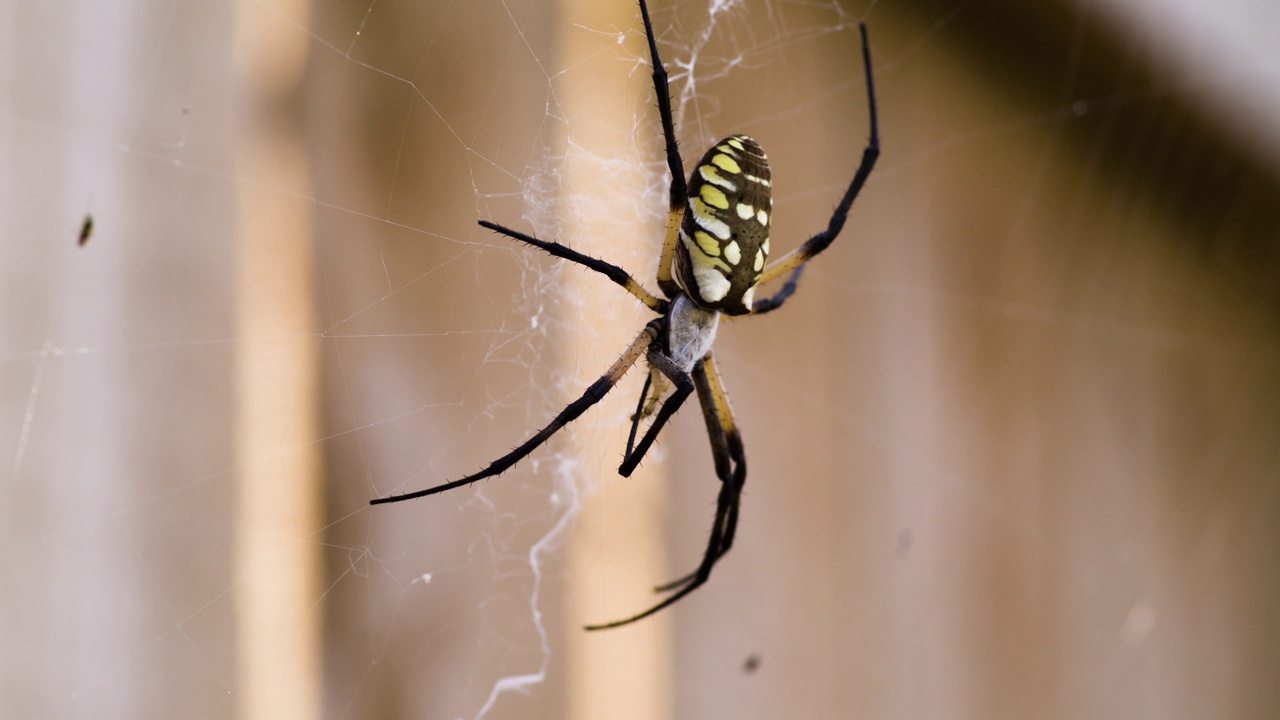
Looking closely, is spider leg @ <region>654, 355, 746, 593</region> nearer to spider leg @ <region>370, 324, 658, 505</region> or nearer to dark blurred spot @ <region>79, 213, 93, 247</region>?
spider leg @ <region>370, 324, 658, 505</region>

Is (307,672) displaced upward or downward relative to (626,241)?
downward

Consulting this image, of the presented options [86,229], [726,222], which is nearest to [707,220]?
[726,222]

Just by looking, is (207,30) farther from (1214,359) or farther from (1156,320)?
(1214,359)

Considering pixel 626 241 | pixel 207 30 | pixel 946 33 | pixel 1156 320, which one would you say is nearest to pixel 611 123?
pixel 626 241

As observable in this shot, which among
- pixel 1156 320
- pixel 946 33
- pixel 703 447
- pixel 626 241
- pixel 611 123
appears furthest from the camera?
pixel 1156 320

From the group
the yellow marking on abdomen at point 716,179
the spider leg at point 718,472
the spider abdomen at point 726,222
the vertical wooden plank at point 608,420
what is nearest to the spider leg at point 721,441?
the spider leg at point 718,472

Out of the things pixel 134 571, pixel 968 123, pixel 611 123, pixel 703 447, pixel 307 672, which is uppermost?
pixel 968 123

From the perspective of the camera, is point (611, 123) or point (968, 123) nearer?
point (611, 123)

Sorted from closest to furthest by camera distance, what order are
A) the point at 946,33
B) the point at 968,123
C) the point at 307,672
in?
the point at 307,672 < the point at 946,33 < the point at 968,123

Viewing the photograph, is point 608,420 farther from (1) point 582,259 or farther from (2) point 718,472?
(1) point 582,259
